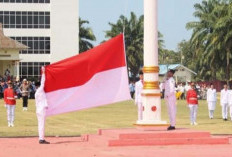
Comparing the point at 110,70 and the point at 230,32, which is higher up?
the point at 230,32

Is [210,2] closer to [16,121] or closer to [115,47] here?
[16,121]

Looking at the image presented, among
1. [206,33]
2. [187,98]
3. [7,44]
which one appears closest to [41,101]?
[187,98]

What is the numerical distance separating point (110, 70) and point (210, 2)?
67403mm

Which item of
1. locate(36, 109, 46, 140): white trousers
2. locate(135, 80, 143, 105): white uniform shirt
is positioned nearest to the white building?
locate(135, 80, 143, 105): white uniform shirt

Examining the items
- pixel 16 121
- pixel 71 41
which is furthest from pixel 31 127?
pixel 71 41

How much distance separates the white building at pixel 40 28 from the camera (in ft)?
274

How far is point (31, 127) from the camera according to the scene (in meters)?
26.8

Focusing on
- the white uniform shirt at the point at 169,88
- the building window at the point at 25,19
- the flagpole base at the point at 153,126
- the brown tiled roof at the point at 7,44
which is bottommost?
the flagpole base at the point at 153,126

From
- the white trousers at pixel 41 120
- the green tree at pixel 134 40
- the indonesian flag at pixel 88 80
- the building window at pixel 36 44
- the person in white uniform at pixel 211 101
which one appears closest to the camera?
the white trousers at pixel 41 120

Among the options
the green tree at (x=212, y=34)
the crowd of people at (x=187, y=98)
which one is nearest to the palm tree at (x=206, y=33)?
the green tree at (x=212, y=34)

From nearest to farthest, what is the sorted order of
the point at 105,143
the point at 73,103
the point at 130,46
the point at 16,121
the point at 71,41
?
1. the point at 105,143
2. the point at 73,103
3. the point at 16,121
4. the point at 71,41
5. the point at 130,46

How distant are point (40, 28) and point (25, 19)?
6.96ft

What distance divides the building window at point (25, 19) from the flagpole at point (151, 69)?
6485cm

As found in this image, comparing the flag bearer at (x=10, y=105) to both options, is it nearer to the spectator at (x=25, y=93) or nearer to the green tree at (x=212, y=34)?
the spectator at (x=25, y=93)
